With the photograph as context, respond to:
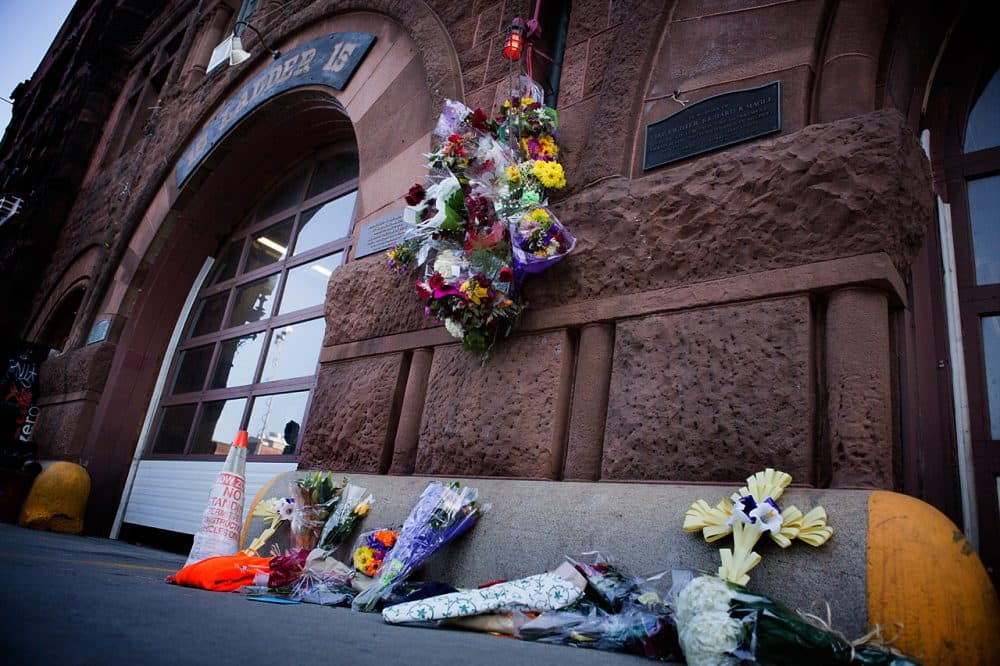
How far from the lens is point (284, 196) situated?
23.8ft

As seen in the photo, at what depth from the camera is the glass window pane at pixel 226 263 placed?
760 centimetres

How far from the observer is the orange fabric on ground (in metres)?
2.60

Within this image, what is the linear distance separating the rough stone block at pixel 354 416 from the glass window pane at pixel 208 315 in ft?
12.6

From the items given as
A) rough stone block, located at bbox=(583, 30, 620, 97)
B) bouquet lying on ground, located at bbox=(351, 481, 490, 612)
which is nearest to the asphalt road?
bouquet lying on ground, located at bbox=(351, 481, 490, 612)

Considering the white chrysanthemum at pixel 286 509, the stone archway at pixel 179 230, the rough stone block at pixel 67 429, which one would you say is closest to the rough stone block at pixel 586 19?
the stone archway at pixel 179 230

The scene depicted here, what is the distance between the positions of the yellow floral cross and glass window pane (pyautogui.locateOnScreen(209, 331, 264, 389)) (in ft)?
16.8

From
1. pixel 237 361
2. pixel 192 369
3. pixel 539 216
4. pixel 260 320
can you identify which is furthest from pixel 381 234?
pixel 192 369

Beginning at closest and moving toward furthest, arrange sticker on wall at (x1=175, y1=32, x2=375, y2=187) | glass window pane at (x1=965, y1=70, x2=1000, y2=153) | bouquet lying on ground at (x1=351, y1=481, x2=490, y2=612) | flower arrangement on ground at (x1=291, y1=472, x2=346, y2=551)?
bouquet lying on ground at (x1=351, y1=481, x2=490, y2=612)
glass window pane at (x1=965, y1=70, x2=1000, y2=153)
flower arrangement on ground at (x1=291, y1=472, x2=346, y2=551)
sticker on wall at (x1=175, y1=32, x2=375, y2=187)

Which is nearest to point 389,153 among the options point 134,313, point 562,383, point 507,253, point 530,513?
point 507,253

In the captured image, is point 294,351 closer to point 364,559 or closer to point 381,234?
point 381,234

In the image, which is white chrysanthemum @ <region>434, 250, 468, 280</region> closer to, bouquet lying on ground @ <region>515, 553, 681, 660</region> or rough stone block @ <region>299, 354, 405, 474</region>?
rough stone block @ <region>299, 354, 405, 474</region>

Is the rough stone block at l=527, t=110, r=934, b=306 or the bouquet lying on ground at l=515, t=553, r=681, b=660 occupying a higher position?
the rough stone block at l=527, t=110, r=934, b=306

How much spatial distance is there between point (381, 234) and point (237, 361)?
10.6 ft

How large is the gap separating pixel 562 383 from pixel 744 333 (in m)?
0.81
